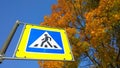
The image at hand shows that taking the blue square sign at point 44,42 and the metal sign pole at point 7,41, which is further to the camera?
the blue square sign at point 44,42

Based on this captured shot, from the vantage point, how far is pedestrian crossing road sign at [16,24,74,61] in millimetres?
4410

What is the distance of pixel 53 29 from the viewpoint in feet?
15.6

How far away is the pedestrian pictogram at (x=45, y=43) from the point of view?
14.9 ft

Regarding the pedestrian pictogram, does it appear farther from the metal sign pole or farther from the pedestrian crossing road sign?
the metal sign pole

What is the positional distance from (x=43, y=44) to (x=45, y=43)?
0.11 ft

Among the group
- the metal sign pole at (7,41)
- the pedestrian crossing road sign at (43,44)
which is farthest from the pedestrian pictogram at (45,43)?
the metal sign pole at (7,41)

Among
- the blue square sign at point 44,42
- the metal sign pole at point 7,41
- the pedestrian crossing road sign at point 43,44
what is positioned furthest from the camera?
the blue square sign at point 44,42

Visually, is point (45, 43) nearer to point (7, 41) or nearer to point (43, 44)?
point (43, 44)

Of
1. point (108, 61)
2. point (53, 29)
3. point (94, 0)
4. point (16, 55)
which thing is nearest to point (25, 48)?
point (16, 55)

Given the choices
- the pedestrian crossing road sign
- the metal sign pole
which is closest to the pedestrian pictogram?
the pedestrian crossing road sign

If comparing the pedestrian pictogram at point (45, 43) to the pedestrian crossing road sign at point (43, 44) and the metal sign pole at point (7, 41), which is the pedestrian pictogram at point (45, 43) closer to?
the pedestrian crossing road sign at point (43, 44)

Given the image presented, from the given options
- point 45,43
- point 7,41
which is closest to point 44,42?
point 45,43

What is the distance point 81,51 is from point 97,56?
1.15 meters

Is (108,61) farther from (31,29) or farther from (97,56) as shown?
(31,29)
